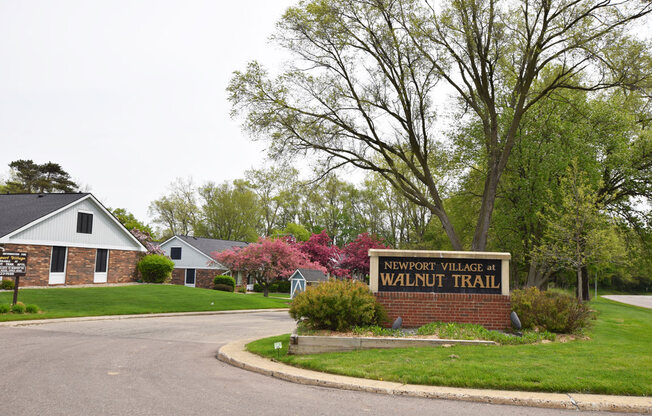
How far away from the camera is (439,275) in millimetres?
13047

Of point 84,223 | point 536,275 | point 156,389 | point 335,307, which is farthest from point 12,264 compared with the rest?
point 536,275

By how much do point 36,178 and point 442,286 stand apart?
61582 millimetres

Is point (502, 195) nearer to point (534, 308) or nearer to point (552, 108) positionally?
point (552, 108)

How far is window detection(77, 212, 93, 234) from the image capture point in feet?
102

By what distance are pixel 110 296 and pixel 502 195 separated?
2335cm

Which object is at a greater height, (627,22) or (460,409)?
(627,22)

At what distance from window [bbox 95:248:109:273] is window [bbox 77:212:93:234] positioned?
175 centimetres

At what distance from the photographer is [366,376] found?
8.38 m

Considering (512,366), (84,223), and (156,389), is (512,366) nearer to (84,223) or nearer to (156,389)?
(156,389)

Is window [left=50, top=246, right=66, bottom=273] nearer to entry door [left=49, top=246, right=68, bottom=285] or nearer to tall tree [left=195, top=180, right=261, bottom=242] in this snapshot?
entry door [left=49, top=246, right=68, bottom=285]

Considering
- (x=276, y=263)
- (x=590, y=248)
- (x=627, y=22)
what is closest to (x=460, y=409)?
(x=590, y=248)

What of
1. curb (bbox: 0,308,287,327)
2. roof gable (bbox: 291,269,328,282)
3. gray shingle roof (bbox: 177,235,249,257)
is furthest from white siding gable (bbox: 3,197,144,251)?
gray shingle roof (bbox: 177,235,249,257)

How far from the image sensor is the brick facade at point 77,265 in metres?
27.5

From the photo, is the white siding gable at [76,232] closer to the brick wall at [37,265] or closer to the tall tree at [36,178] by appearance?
the brick wall at [37,265]
